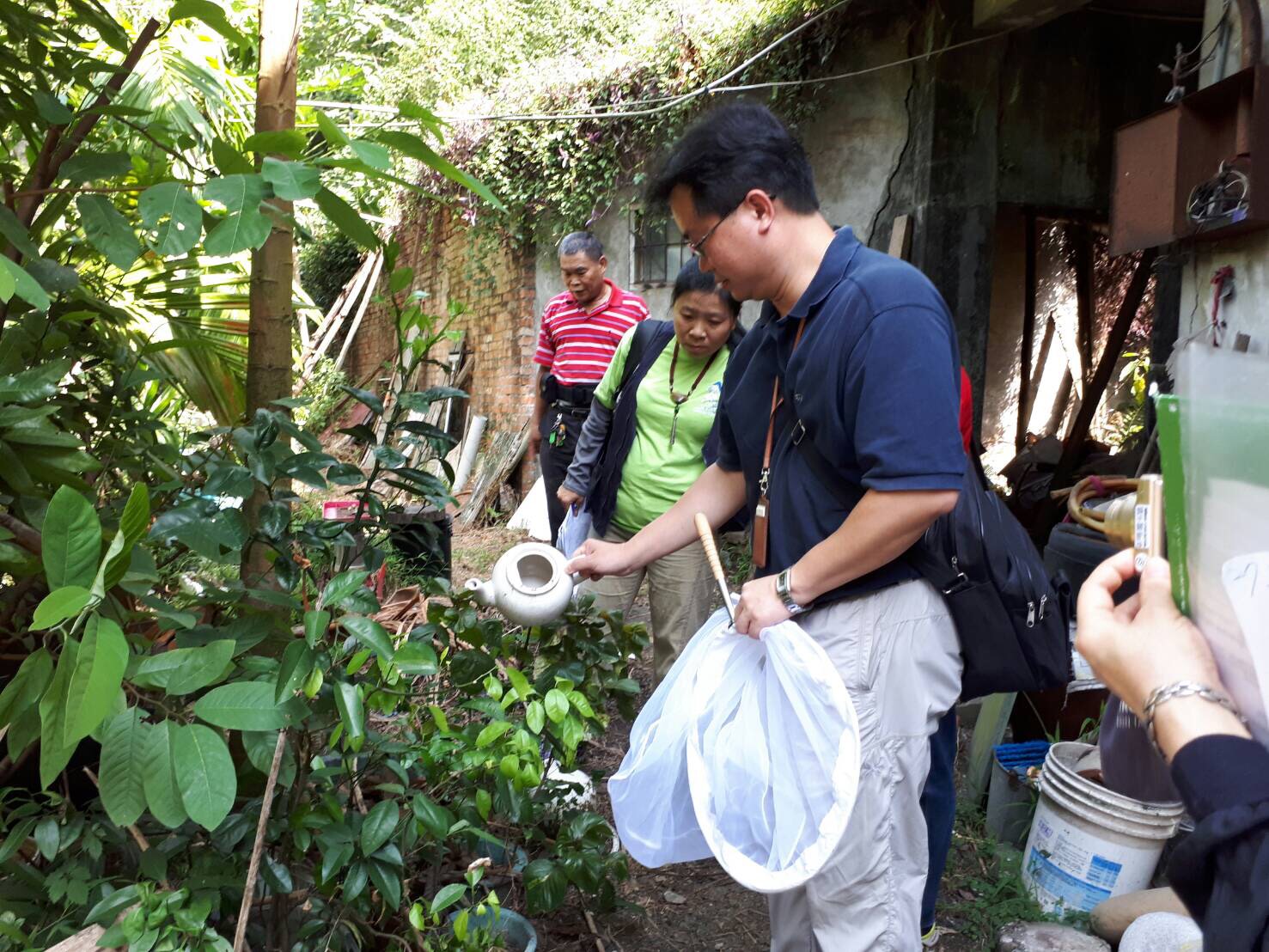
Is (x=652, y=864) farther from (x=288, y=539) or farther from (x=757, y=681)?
(x=288, y=539)

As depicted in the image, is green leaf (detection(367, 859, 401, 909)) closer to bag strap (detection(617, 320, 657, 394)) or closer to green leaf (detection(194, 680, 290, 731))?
green leaf (detection(194, 680, 290, 731))

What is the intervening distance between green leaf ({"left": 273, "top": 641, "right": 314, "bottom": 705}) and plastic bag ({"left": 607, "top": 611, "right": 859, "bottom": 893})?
2.23 ft

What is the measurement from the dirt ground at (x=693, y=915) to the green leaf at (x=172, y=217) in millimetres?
1559

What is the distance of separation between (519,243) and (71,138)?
6.28 meters

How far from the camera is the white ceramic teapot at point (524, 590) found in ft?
6.15

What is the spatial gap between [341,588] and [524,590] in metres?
0.71

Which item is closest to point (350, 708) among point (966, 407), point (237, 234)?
point (237, 234)

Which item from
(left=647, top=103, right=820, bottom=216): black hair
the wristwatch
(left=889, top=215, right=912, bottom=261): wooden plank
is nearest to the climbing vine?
(left=889, top=215, right=912, bottom=261): wooden plank

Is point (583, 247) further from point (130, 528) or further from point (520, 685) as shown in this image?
point (130, 528)

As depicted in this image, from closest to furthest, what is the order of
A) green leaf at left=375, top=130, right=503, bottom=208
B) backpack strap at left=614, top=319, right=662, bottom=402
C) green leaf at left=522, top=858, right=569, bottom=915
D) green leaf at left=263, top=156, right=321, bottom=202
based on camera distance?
green leaf at left=263, top=156, right=321, bottom=202 → green leaf at left=375, top=130, right=503, bottom=208 → green leaf at left=522, top=858, right=569, bottom=915 → backpack strap at left=614, top=319, right=662, bottom=402

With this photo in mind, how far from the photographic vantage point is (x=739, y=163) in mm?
1572

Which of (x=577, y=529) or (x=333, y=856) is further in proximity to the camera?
(x=577, y=529)

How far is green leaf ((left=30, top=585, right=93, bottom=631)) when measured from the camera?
0.78 meters

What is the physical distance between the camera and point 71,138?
1.50 m
